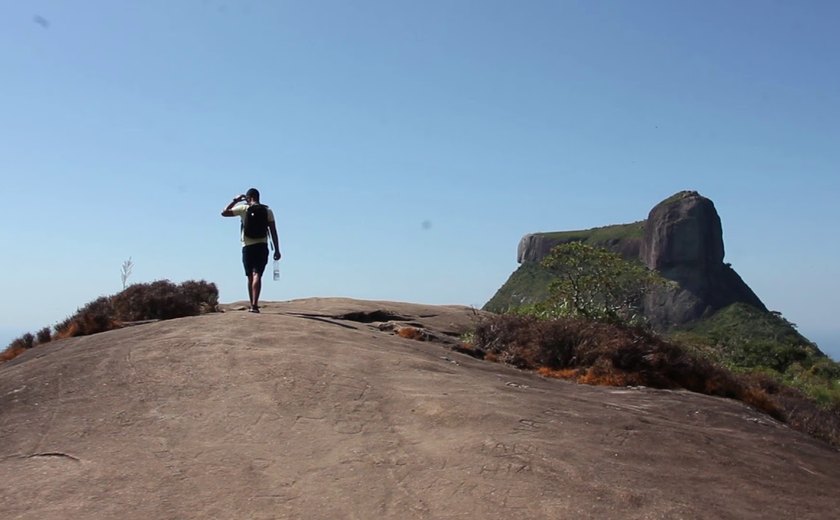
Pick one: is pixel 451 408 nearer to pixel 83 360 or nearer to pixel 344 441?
pixel 344 441

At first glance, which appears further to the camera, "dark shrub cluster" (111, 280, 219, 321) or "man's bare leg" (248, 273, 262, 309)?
"dark shrub cluster" (111, 280, 219, 321)

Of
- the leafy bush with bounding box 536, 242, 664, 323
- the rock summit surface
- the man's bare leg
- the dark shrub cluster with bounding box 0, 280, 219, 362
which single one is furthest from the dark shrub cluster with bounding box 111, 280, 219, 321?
the leafy bush with bounding box 536, 242, 664, 323

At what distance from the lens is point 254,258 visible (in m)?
13.6

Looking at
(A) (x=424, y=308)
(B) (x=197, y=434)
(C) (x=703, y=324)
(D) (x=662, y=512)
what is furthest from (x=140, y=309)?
(C) (x=703, y=324)

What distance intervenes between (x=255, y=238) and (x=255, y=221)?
0.28 metres

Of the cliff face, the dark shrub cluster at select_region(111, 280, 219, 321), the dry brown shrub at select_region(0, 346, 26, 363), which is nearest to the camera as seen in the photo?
the dry brown shrub at select_region(0, 346, 26, 363)

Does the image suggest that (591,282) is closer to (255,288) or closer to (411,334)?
(411,334)

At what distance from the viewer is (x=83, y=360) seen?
9.27 meters

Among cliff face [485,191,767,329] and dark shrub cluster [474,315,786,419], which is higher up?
cliff face [485,191,767,329]

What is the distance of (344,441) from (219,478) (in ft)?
3.68

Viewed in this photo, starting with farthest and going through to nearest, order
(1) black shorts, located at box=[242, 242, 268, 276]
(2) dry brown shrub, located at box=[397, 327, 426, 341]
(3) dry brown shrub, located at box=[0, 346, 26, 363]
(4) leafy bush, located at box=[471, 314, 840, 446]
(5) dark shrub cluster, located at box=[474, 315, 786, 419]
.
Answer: (1) black shorts, located at box=[242, 242, 268, 276] < (3) dry brown shrub, located at box=[0, 346, 26, 363] < (2) dry brown shrub, located at box=[397, 327, 426, 341] < (5) dark shrub cluster, located at box=[474, 315, 786, 419] < (4) leafy bush, located at box=[471, 314, 840, 446]

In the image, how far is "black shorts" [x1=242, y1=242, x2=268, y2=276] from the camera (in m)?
13.6

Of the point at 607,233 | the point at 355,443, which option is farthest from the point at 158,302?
the point at 607,233

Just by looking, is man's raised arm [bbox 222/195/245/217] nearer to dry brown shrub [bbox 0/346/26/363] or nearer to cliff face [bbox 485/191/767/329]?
dry brown shrub [bbox 0/346/26/363]
